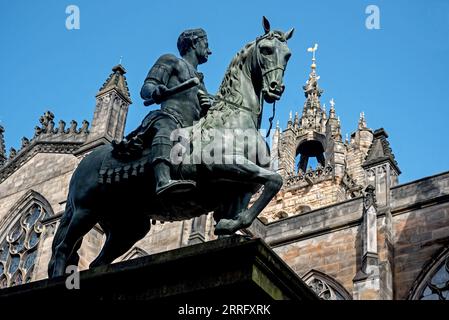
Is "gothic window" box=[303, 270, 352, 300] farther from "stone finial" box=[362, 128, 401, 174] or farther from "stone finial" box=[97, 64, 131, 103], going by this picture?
"stone finial" box=[97, 64, 131, 103]

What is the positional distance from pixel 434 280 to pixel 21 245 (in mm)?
12939

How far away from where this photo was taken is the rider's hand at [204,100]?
7.17 m

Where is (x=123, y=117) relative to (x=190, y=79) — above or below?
above

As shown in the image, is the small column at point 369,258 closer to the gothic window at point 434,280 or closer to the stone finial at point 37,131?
the gothic window at point 434,280

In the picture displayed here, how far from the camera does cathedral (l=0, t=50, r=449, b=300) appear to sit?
19641mm

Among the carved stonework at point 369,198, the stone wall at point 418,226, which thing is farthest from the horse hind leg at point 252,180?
the carved stonework at point 369,198

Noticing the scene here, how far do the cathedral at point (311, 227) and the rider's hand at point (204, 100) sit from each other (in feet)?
41.4

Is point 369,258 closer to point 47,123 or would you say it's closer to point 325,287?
point 325,287

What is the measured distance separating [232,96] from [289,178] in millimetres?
41749

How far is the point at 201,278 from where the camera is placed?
5.58 meters

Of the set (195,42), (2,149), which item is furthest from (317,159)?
(195,42)

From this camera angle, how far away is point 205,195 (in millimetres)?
6730

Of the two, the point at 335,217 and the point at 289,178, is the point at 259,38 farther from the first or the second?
the point at 289,178
